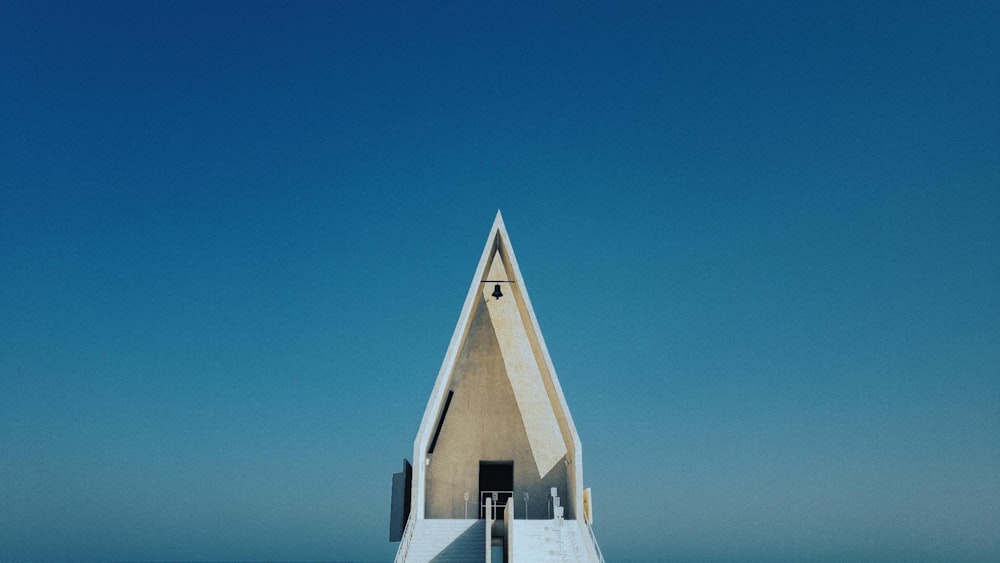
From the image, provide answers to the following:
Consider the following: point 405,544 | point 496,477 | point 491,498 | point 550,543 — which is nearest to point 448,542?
point 405,544

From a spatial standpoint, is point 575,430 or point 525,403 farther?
point 525,403

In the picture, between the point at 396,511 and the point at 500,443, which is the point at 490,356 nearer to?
the point at 500,443

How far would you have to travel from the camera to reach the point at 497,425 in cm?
2380

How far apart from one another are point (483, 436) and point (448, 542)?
624 cm

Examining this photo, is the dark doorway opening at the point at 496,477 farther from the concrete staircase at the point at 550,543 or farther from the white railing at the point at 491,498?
the concrete staircase at the point at 550,543

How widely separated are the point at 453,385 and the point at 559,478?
4.29m

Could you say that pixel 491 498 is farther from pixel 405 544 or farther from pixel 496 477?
pixel 405 544

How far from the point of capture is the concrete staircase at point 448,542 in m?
17.2

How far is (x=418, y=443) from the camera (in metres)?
18.8

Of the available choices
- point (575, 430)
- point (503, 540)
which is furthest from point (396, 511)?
point (575, 430)

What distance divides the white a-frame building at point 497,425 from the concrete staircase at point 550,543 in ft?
6.07

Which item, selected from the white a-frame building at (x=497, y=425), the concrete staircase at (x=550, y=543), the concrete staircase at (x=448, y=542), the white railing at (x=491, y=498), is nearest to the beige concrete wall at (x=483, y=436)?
the white a-frame building at (x=497, y=425)

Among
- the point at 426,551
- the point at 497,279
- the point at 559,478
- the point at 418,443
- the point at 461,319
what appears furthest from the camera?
the point at 497,279

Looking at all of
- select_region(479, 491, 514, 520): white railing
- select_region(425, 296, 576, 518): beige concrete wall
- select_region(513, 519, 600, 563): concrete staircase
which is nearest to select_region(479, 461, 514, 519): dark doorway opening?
select_region(479, 491, 514, 520): white railing
